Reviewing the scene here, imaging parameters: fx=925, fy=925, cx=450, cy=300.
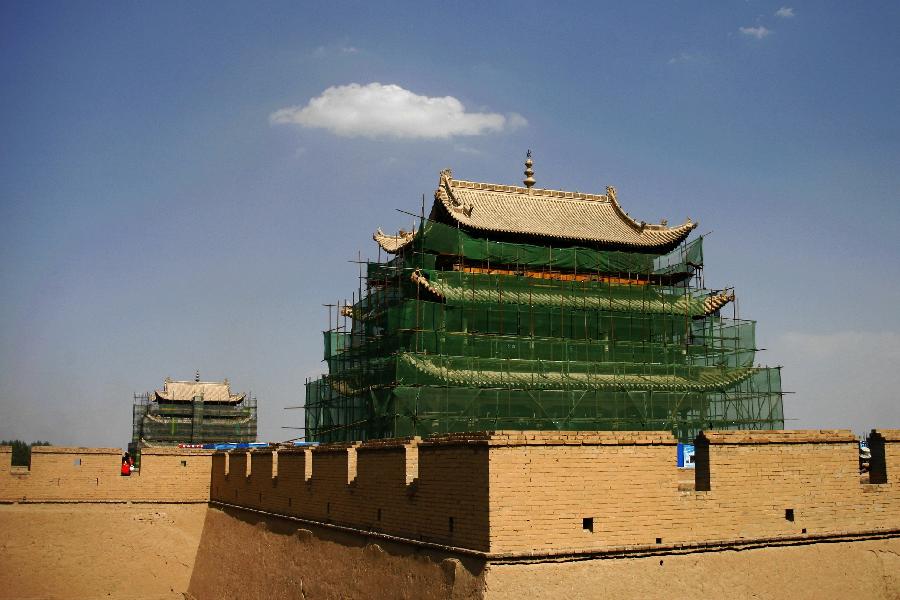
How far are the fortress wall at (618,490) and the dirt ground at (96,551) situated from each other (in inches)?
420

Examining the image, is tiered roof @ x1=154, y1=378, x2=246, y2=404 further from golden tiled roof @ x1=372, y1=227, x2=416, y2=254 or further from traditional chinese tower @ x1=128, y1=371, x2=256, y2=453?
golden tiled roof @ x1=372, y1=227, x2=416, y2=254

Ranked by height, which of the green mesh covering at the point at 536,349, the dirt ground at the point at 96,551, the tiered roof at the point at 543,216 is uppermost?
the tiered roof at the point at 543,216

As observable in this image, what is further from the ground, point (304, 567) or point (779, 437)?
point (779, 437)

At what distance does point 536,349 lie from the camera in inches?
1048

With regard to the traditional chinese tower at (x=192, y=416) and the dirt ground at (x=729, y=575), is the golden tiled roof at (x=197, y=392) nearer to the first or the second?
the traditional chinese tower at (x=192, y=416)

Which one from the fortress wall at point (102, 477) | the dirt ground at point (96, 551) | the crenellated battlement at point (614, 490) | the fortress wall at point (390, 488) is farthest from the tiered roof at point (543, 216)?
the crenellated battlement at point (614, 490)

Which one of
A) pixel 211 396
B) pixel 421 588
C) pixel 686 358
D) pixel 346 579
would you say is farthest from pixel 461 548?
pixel 211 396

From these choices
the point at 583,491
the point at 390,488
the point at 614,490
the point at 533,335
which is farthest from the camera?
the point at 533,335

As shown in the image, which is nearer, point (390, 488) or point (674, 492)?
point (674, 492)

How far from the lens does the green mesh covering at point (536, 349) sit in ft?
81.7

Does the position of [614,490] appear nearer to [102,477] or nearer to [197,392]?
[102,477]

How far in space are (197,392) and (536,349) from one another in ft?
93.3

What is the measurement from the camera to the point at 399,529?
10.5 metres

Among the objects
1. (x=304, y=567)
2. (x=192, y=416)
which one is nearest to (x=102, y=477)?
(x=304, y=567)
